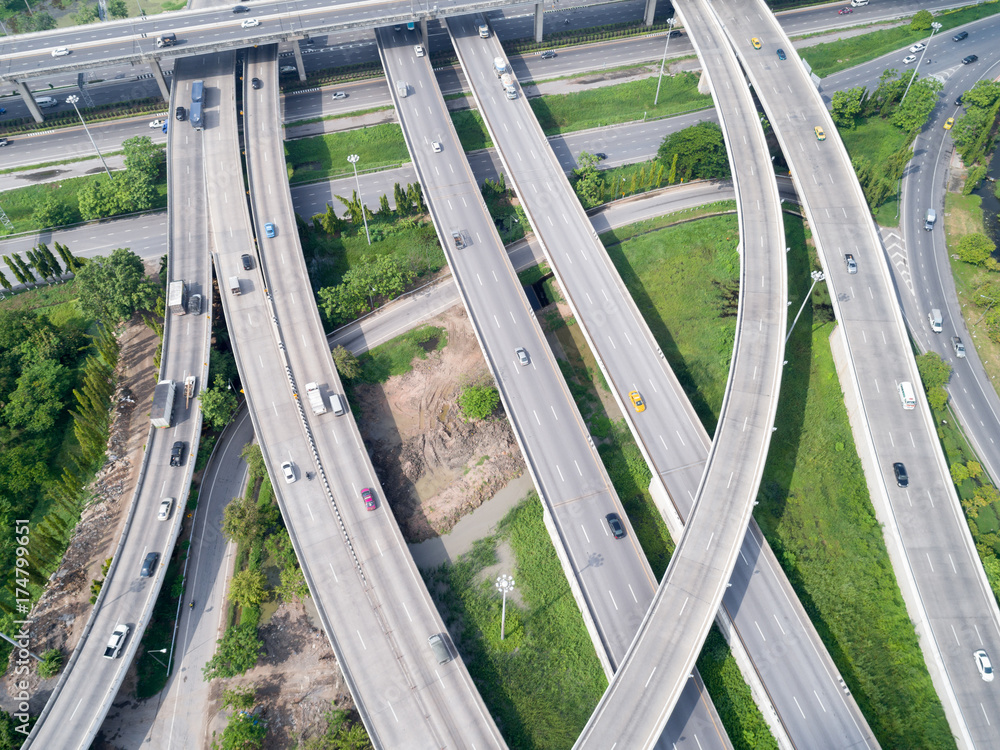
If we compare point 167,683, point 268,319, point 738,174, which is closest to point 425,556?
point 167,683

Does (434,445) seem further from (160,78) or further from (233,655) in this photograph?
(160,78)

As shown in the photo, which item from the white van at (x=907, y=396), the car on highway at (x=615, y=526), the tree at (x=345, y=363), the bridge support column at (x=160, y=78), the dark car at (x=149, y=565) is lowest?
the car on highway at (x=615, y=526)

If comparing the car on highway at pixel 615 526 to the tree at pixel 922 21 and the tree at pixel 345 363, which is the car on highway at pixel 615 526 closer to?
the tree at pixel 345 363

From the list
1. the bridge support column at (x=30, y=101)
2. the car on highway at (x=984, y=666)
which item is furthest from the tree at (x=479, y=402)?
the bridge support column at (x=30, y=101)

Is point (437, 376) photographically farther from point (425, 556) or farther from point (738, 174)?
point (738, 174)

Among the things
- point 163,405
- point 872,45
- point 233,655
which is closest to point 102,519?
point 163,405

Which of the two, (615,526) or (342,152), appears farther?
(342,152)

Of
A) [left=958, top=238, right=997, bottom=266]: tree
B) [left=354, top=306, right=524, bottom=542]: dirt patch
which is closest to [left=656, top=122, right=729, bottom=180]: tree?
[left=958, top=238, right=997, bottom=266]: tree
